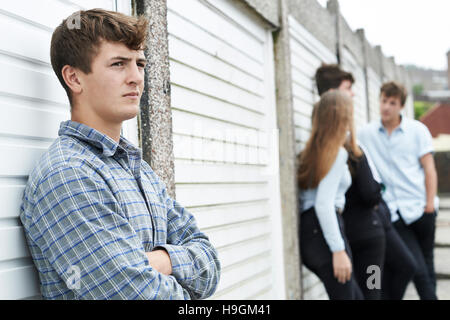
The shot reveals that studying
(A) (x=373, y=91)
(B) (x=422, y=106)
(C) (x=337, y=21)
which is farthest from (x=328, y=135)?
(B) (x=422, y=106)

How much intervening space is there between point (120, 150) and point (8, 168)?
40 cm

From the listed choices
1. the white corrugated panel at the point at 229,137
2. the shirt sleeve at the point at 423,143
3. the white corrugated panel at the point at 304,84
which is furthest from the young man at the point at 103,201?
the shirt sleeve at the point at 423,143

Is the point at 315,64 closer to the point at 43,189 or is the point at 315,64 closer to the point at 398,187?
the point at 398,187

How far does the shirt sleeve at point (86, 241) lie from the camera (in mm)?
1695

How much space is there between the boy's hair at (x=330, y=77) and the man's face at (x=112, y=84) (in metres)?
3.51

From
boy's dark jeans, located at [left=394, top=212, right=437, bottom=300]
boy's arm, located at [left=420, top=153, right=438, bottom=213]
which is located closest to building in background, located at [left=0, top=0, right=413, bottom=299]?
boy's dark jeans, located at [left=394, top=212, right=437, bottom=300]

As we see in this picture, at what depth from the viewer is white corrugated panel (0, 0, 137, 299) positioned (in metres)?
1.92

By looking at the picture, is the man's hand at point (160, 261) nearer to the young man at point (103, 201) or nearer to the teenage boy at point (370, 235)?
the young man at point (103, 201)

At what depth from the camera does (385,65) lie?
11.4 m

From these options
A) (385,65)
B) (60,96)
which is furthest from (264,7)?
(385,65)

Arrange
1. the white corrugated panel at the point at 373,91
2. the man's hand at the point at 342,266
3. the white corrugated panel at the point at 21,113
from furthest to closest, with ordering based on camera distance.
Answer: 1. the white corrugated panel at the point at 373,91
2. the man's hand at the point at 342,266
3. the white corrugated panel at the point at 21,113

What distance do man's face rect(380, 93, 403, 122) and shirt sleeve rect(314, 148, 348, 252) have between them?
140 centimetres

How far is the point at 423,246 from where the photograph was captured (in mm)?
5176
